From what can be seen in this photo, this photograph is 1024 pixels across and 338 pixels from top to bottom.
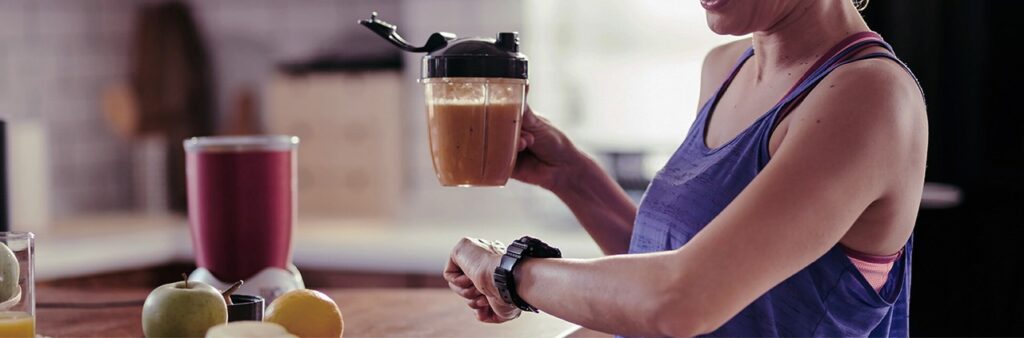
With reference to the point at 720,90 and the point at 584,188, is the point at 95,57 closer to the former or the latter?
the point at 584,188

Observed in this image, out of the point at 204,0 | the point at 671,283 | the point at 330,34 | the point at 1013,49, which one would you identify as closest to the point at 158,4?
the point at 204,0

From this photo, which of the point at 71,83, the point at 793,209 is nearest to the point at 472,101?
the point at 793,209

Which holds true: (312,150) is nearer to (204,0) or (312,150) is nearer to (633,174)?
(204,0)

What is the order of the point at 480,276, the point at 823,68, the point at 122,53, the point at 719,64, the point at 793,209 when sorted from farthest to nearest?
the point at 122,53 → the point at 719,64 → the point at 480,276 → the point at 823,68 → the point at 793,209

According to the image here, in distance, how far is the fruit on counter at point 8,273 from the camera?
1231 millimetres

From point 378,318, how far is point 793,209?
0.79 meters

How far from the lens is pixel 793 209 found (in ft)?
3.22

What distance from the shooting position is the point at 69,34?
387 cm

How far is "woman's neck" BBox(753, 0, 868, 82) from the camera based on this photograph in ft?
3.84

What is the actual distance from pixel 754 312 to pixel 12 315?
79cm

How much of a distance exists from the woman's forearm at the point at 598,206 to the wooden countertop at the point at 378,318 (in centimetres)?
14

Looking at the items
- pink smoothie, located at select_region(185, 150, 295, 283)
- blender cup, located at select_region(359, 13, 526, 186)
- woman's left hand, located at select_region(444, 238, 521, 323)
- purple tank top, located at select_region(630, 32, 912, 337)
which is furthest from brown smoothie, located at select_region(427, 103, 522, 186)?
pink smoothie, located at select_region(185, 150, 295, 283)

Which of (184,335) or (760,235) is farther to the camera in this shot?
(184,335)

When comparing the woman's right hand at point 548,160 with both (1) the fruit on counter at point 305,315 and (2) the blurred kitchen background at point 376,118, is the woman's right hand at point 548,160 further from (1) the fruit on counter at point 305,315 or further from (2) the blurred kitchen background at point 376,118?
(2) the blurred kitchen background at point 376,118
